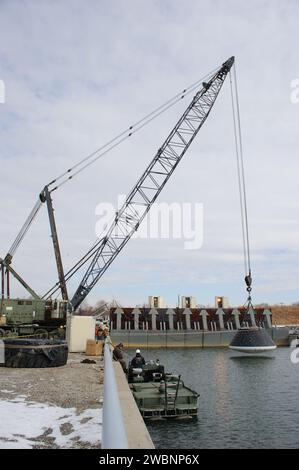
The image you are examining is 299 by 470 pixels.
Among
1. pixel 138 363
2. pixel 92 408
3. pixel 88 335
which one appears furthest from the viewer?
pixel 88 335

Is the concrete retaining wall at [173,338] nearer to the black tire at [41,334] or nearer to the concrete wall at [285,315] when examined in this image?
the black tire at [41,334]

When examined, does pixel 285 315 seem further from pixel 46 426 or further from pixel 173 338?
pixel 46 426

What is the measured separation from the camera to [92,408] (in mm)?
10586

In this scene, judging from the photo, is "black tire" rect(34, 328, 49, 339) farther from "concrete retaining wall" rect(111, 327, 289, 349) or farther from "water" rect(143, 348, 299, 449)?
"concrete retaining wall" rect(111, 327, 289, 349)

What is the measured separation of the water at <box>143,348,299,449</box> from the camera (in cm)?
1784

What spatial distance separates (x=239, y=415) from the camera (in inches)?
880

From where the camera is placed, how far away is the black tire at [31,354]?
18000mm

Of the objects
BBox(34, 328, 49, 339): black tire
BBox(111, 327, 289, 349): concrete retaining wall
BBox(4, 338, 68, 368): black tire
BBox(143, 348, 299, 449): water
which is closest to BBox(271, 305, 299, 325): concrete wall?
BBox(111, 327, 289, 349): concrete retaining wall

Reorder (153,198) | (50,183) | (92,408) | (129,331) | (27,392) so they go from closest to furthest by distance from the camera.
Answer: (92,408) < (27,392) < (50,183) < (153,198) < (129,331)

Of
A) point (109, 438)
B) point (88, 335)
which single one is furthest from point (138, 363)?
point (109, 438)

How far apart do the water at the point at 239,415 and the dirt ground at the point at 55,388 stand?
194 inches

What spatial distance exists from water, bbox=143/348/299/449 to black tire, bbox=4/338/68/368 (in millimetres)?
5688
